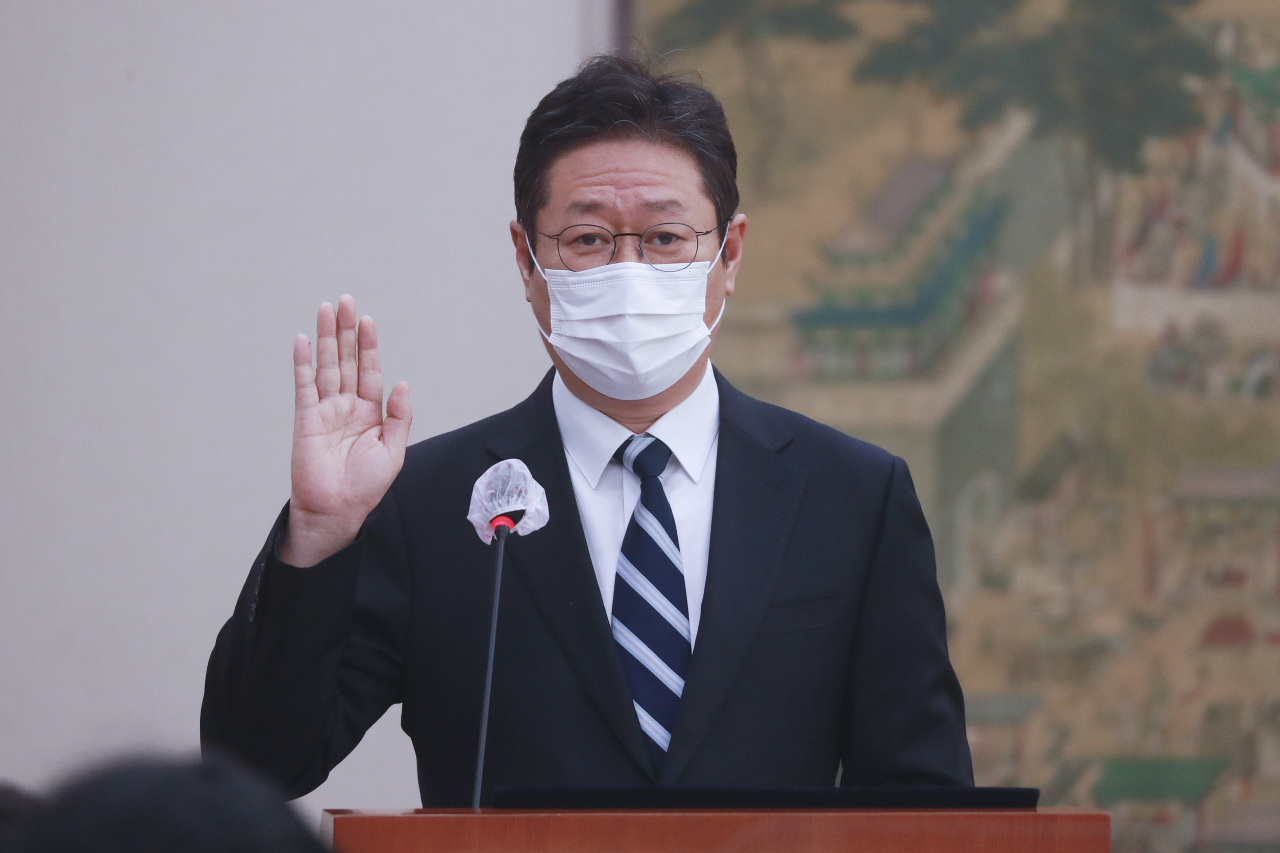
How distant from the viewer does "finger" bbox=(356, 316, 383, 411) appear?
2174 mm

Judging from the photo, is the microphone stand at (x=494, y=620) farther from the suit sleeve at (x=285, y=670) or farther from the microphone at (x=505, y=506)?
the suit sleeve at (x=285, y=670)

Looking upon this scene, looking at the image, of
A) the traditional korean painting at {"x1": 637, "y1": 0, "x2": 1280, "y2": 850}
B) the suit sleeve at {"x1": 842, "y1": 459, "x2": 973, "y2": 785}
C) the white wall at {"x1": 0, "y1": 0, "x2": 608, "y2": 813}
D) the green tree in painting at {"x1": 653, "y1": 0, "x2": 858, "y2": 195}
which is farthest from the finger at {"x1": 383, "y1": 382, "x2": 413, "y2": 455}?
the green tree in painting at {"x1": 653, "y1": 0, "x2": 858, "y2": 195}

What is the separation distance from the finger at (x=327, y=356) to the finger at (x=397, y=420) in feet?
0.31

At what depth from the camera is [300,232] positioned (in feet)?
14.5

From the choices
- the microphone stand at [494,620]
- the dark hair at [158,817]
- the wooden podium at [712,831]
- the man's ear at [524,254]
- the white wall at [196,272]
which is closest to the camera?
the dark hair at [158,817]

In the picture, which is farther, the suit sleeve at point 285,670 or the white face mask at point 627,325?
the white face mask at point 627,325

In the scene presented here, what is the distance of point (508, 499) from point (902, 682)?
749 millimetres

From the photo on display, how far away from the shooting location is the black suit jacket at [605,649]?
211 centimetres

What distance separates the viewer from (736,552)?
2.31 metres

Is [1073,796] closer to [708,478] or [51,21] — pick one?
[708,478]

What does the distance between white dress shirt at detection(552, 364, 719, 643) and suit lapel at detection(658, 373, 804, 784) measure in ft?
0.13

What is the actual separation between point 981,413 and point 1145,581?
78cm

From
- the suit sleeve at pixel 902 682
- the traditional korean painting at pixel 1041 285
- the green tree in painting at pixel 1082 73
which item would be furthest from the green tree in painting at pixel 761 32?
the suit sleeve at pixel 902 682

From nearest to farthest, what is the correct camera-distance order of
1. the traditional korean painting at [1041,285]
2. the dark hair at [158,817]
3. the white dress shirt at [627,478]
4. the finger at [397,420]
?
the dark hair at [158,817] → the finger at [397,420] → the white dress shirt at [627,478] → the traditional korean painting at [1041,285]
